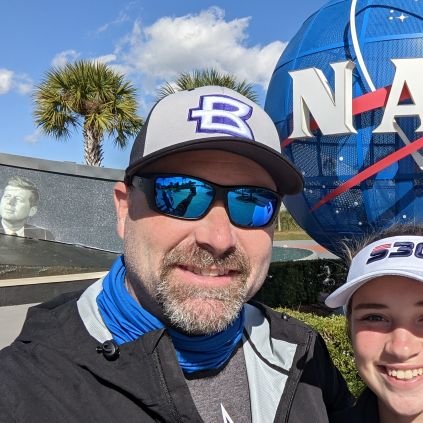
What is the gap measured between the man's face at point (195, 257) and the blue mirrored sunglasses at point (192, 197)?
17 millimetres

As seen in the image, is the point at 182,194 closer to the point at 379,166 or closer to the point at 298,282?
the point at 379,166

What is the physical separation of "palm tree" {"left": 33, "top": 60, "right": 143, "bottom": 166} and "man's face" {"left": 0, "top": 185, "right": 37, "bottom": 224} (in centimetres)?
516

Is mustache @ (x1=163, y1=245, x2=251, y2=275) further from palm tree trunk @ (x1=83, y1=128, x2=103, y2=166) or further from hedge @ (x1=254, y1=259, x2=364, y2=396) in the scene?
palm tree trunk @ (x1=83, y1=128, x2=103, y2=166)

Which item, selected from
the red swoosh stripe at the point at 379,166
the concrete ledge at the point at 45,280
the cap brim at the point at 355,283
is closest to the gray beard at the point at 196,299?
the cap brim at the point at 355,283

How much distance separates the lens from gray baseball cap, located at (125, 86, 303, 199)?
1.34 meters

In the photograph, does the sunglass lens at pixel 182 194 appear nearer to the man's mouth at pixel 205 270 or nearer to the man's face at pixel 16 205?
the man's mouth at pixel 205 270

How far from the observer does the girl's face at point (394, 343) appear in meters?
1.50

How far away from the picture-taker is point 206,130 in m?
1.35

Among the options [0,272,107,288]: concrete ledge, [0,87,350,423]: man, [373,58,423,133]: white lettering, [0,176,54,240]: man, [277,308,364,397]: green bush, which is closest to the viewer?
[0,87,350,423]: man

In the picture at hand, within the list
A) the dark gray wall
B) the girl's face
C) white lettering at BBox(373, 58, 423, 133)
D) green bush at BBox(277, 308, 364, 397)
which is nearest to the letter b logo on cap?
the girl's face

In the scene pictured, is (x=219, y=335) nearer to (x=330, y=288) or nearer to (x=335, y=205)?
(x=335, y=205)

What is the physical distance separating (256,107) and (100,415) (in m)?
0.93

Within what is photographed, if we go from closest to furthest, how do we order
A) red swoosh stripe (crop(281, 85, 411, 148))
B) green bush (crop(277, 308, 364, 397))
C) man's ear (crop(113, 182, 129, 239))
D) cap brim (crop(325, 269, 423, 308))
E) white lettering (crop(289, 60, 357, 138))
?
cap brim (crop(325, 269, 423, 308))
man's ear (crop(113, 182, 129, 239))
green bush (crop(277, 308, 364, 397))
red swoosh stripe (crop(281, 85, 411, 148))
white lettering (crop(289, 60, 357, 138))

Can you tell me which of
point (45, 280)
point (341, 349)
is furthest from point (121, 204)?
point (45, 280)
